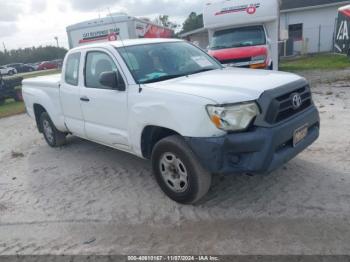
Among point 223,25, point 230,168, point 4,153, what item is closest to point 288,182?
point 230,168

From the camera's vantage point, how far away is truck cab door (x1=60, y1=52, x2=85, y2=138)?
5324mm

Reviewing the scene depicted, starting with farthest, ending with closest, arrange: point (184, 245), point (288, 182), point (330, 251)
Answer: point (288, 182)
point (184, 245)
point (330, 251)

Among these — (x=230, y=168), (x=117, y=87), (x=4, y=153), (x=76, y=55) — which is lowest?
(x=4, y=153)

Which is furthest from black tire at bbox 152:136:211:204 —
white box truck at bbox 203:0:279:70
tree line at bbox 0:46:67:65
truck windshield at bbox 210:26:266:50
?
tree line at bbox 0:46:67:65

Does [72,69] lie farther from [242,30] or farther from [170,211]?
[242,30]

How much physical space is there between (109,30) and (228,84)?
10.3 metres

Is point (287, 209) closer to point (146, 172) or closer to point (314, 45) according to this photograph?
point (146, 172)

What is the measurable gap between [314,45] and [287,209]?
953 inches

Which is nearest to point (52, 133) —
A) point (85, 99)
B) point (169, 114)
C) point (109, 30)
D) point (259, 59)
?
point (85, 99)

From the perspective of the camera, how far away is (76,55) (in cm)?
546

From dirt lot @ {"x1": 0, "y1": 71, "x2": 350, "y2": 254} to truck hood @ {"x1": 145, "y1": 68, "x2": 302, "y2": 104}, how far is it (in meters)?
1.30

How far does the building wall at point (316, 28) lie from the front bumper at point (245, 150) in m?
23.5

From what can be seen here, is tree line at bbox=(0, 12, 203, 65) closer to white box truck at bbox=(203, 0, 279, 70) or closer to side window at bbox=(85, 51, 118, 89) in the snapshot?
white box truck at bbox=(203, 0, 279, 70)

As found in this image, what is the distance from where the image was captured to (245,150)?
3357 mm
